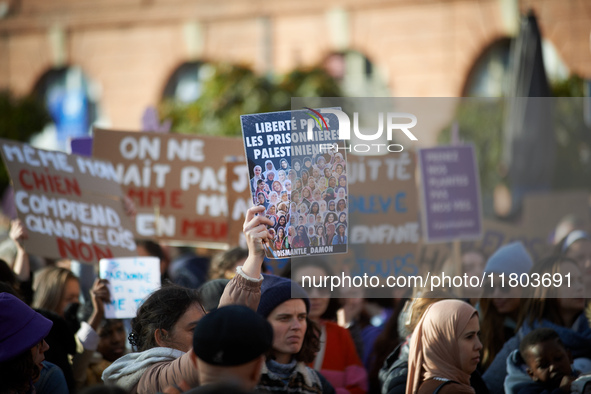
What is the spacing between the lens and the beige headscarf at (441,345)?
3543 mm

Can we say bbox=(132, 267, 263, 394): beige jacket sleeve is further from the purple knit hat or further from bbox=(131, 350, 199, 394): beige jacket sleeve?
the purple knit hat

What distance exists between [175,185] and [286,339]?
10.8 feet

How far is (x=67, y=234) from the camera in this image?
547 centimetres

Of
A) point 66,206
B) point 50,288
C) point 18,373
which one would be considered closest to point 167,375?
point 18,373

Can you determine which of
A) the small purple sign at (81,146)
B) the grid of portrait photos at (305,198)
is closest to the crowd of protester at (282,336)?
the grid of portrait photos at (305,198)

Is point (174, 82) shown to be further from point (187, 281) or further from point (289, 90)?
point (187, 281)

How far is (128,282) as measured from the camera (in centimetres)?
460

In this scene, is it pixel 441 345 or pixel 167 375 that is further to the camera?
pixel 441 345

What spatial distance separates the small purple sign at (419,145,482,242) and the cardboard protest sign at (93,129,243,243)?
165cm

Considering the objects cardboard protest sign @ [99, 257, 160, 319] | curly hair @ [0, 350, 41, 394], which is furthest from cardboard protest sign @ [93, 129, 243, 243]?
curly hair @ [0, 350, 41, 394]

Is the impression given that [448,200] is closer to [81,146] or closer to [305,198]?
[305,198]

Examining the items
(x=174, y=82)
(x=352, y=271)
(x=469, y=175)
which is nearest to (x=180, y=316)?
(x=352, y=271)

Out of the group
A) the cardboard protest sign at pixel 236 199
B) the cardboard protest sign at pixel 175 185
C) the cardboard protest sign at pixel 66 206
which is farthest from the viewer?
the cardboard protest sign at pixel 175 185

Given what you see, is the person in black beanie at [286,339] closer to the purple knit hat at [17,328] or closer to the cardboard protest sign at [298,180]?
the cardboard protest sign at [298,180]
